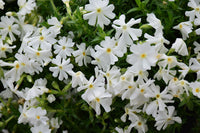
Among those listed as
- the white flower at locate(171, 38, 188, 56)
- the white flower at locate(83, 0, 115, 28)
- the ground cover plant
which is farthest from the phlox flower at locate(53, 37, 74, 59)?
the white flower at locate(171, 38, 188, 56)

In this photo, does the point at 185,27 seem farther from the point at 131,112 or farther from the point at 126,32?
the point at 131,112

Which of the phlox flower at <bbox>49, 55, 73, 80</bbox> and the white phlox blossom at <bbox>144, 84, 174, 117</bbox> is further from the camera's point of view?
the phlox flower at <bbox>49, 55, 73, 80</bbox>

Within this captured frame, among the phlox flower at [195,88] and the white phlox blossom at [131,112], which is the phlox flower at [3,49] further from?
the phlox flower at [195,88]

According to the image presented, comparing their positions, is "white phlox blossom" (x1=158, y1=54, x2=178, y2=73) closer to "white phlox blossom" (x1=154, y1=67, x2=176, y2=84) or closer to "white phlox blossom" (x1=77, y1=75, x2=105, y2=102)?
"white phlox blossom" (x1=154, y1=67, x2=176, y2=84)

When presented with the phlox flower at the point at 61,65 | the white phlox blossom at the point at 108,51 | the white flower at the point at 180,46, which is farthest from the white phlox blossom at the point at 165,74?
the phlox flower at the point at 61,65

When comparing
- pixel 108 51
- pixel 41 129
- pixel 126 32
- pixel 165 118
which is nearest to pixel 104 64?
pixel 108 51

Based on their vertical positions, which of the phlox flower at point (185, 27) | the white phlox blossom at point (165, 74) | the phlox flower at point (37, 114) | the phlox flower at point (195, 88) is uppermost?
the phlox flower at point (185, 27)
